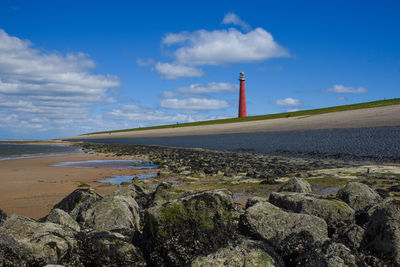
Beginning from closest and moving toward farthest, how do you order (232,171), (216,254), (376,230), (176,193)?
(216,254)
(376,230)
(176,193)
(232,171)

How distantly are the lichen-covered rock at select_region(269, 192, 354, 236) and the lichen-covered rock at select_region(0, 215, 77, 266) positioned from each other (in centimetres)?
419

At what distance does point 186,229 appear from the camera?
5.29 m

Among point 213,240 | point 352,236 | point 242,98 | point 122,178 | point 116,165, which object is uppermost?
point 242,98

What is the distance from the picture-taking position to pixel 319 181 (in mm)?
13531

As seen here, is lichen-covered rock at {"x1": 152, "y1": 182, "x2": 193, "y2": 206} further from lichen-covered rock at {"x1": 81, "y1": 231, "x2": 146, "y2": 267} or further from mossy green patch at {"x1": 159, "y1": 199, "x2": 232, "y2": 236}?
lichen-covered rock at {"x1": 81, "y1": 231, "x2": 146, "y2": 267}

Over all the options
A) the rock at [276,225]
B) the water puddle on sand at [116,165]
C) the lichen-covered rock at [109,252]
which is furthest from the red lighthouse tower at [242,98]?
the lichen-covered rock at [109,252]

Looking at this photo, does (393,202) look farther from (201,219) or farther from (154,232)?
(154,232)

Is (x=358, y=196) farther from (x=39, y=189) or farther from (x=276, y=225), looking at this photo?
(x=39, y=189)

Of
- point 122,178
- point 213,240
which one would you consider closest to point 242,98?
point 122,178

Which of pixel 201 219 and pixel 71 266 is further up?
pixel 201 219

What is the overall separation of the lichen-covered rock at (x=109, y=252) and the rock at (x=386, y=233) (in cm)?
364

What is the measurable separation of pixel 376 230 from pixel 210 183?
30.2ft


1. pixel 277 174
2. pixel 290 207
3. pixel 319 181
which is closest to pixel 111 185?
pixel 277 174

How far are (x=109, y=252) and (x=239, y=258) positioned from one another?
2.12 m
